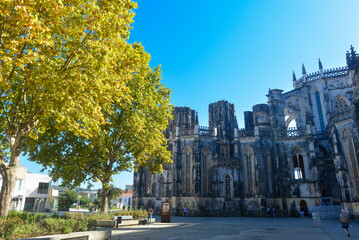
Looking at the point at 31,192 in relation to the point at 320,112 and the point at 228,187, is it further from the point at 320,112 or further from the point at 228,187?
the point at 320,112

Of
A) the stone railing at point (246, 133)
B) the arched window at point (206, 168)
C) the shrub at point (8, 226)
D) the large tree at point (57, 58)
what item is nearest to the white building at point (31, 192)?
the arched window at point (206, 168)

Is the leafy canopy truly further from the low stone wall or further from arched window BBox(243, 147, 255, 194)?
arched window BBox(243, 147, 255, 194)

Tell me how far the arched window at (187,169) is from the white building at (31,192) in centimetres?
2759

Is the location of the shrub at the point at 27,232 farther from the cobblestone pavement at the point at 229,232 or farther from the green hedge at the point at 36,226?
the cobblestone pavement at the point at 229,232

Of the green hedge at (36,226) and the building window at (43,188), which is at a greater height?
the building window at (43,188)

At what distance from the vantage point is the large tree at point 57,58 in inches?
304

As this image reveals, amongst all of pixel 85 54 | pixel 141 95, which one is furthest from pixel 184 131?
pixel 85 54

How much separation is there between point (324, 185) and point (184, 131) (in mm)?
21215

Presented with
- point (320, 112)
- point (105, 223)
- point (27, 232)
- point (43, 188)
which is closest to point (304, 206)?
point (320, 112)

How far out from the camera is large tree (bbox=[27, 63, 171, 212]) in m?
15.8

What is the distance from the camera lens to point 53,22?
8.66 meters

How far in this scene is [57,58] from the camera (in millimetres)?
9641

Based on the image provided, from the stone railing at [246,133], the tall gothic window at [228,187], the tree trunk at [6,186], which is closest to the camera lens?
the tree trunk at [6,186]

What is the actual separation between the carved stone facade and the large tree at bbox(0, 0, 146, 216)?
2550 cm
